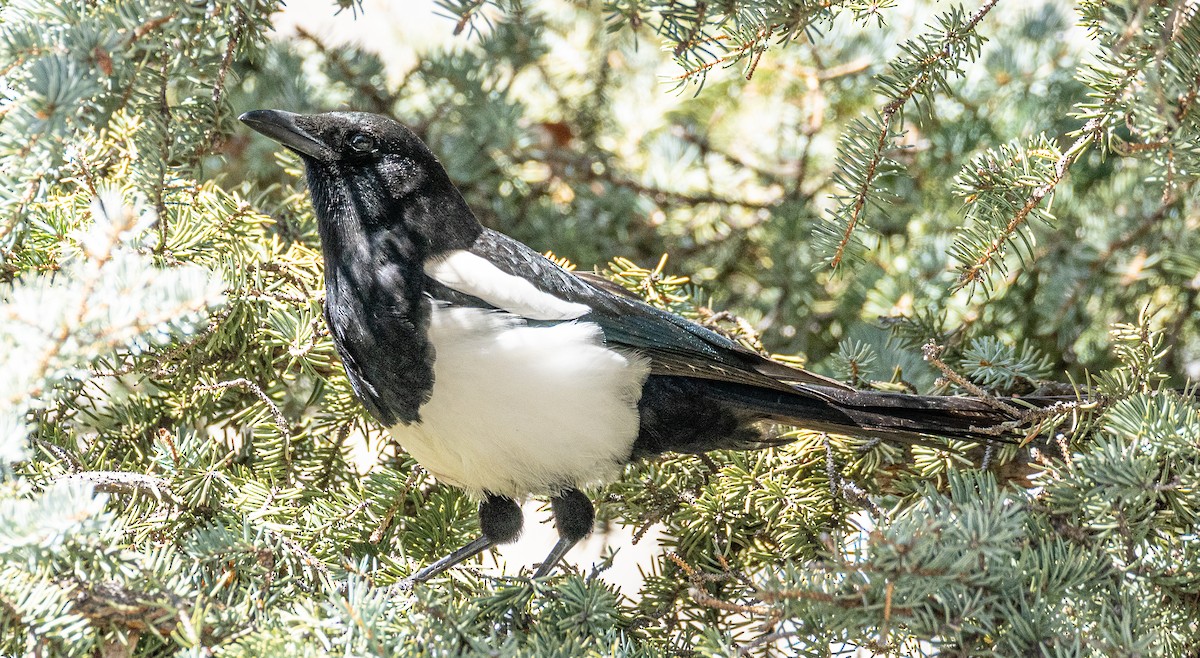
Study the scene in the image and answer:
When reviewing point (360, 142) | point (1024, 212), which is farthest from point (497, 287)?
point (1024, 212)

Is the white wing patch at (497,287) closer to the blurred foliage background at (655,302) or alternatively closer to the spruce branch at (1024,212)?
the blurred foliage background at (655,302)

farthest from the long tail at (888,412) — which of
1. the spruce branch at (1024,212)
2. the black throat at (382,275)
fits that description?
the black throat at (382,275)

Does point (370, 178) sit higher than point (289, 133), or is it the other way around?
point (289, 133)

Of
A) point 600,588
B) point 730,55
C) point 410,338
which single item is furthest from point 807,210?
point 600,588

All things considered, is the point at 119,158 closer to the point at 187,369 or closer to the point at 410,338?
the point at 187,369

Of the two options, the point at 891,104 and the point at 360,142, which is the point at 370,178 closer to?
the point at 360,142

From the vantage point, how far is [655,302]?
2.17m

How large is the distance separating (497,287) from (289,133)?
0.52 metres

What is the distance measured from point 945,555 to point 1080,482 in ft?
1.13

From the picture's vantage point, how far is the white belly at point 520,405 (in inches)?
67.6

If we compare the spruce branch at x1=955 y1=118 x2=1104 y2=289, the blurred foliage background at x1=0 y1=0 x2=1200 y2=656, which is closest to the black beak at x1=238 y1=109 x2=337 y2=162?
the blurred foliage background at x1=0 y1=0 x2=1200 y2=656

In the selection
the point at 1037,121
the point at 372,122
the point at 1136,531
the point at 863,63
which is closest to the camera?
the point at 1136,531

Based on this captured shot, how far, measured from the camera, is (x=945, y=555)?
3.80ft

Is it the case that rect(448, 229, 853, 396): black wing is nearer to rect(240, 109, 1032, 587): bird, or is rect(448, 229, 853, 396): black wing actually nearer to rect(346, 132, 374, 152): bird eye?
rect(240, 109, 1032, 587): bird
